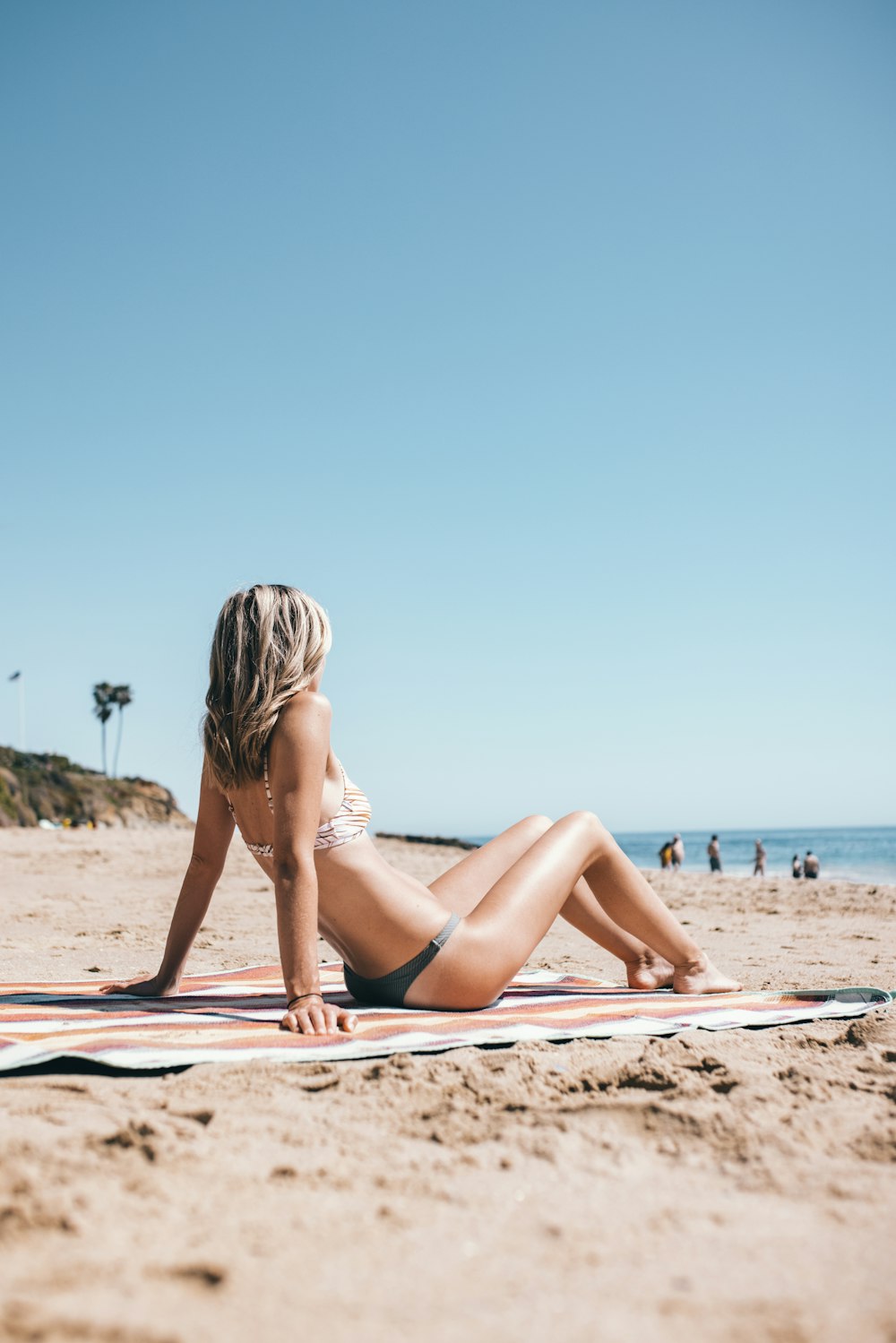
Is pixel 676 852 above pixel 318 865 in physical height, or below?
below

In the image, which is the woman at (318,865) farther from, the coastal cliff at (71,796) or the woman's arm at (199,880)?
the coastal cliff at (71,796)

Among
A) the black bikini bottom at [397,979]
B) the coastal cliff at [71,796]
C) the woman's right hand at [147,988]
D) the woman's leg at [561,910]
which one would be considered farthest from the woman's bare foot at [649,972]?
the coastal cliff at [71,796]

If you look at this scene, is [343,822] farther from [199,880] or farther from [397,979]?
[199,880]

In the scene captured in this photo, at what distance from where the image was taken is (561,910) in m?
3.68

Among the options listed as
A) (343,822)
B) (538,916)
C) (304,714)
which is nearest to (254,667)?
(304,714)

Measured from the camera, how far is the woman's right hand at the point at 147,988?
349cm

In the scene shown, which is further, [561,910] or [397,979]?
[561,910]

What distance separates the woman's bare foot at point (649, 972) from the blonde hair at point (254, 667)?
1.89 meters

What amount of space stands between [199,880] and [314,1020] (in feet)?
2.83

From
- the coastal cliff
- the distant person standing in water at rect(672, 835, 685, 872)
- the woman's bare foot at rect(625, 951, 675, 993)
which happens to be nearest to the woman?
the woman's bare foot at rect(625, 951, 675, 993)

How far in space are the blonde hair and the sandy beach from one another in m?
0.97

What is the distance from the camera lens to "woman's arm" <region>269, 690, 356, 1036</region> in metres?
2.80

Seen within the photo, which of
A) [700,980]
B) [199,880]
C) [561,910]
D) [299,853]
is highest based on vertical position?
[299,853]

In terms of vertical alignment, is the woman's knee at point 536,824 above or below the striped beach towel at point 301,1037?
above
